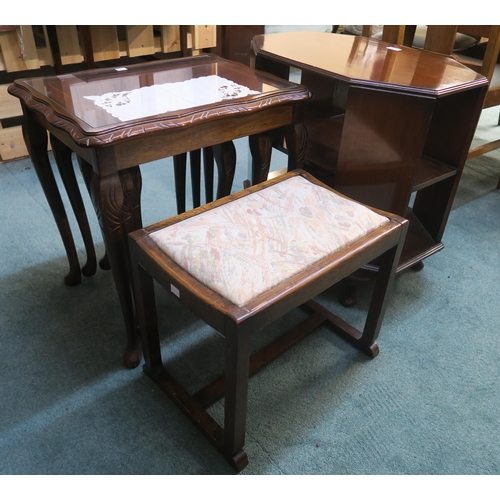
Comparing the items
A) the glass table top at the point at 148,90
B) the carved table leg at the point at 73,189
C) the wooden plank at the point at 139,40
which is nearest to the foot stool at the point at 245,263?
the glass table top at the point at 148,90

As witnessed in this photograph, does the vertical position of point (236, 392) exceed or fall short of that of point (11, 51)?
it falls short

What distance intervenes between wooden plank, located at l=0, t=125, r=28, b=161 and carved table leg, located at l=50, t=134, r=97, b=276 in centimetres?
104

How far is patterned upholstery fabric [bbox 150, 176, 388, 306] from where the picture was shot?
32.9 inches

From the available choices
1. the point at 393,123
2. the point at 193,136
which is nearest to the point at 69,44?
the point at 193,136

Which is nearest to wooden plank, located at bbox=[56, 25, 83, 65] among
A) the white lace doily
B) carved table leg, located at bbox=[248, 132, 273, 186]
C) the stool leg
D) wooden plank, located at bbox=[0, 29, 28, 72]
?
wooden plank, located at bbox=[0, 29, 28, 72]

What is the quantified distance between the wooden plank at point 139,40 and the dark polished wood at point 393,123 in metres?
0.92

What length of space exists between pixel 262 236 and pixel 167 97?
0.45 metres

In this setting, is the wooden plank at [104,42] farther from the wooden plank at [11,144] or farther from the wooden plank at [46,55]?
the wooden plank at [11,144]

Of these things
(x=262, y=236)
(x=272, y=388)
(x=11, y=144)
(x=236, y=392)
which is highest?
(x=262, y=236)

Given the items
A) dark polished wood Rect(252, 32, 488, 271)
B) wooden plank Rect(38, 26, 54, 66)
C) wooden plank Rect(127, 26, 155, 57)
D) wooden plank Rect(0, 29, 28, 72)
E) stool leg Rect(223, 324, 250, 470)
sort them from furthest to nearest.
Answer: wooden plank Rect(127, 26, 155, 57) → wooden plank Rect(38, 26, 54, 66) → wooden plank Rect(0, 29, 28, 72) → dark polished wood Rect(252, 32, 488, 271) → stool leg Rect(223, 324, 250, 470)

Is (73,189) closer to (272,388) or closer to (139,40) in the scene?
(272,388)

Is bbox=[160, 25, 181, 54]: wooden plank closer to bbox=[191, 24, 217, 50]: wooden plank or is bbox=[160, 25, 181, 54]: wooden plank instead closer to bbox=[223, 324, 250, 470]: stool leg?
bbox=[191, 24, 217, 50]: wooden plank

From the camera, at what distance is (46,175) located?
124 centimetres

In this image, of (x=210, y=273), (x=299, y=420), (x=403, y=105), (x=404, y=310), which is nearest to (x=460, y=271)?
(x=404, y=310)
